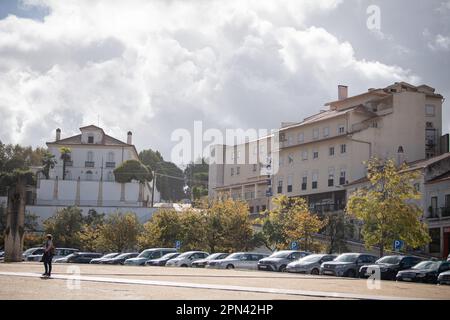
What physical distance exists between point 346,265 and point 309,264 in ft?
9.74

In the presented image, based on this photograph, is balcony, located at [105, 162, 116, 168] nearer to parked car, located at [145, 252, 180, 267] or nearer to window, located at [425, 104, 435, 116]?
window, located at [425, 104, 435, 116]

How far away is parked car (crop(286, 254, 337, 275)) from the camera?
38281 millimetres

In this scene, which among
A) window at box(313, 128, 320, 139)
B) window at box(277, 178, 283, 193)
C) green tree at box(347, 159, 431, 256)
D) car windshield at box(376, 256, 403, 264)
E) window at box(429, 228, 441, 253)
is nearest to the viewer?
car windshield at box(376, 256, 403, 264)

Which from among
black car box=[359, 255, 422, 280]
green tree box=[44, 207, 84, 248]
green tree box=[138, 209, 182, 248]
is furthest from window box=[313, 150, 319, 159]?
black car box=[359, 255, 422, 280]

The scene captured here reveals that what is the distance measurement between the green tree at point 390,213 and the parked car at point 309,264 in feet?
27.5

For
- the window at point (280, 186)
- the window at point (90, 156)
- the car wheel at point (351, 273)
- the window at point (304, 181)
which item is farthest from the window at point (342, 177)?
the window at point (90, 156)

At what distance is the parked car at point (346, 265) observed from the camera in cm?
3584

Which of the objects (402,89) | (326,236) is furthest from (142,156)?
(326,236)

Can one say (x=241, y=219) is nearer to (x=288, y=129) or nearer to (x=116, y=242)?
(x=116, y=242)

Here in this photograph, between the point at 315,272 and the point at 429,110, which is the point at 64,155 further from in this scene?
the point at 315,272

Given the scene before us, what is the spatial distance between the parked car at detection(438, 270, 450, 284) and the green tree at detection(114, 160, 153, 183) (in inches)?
2795

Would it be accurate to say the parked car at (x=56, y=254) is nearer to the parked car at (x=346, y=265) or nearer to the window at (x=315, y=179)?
the parked car at (x=346, y=265)

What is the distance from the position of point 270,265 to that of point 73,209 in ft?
136
